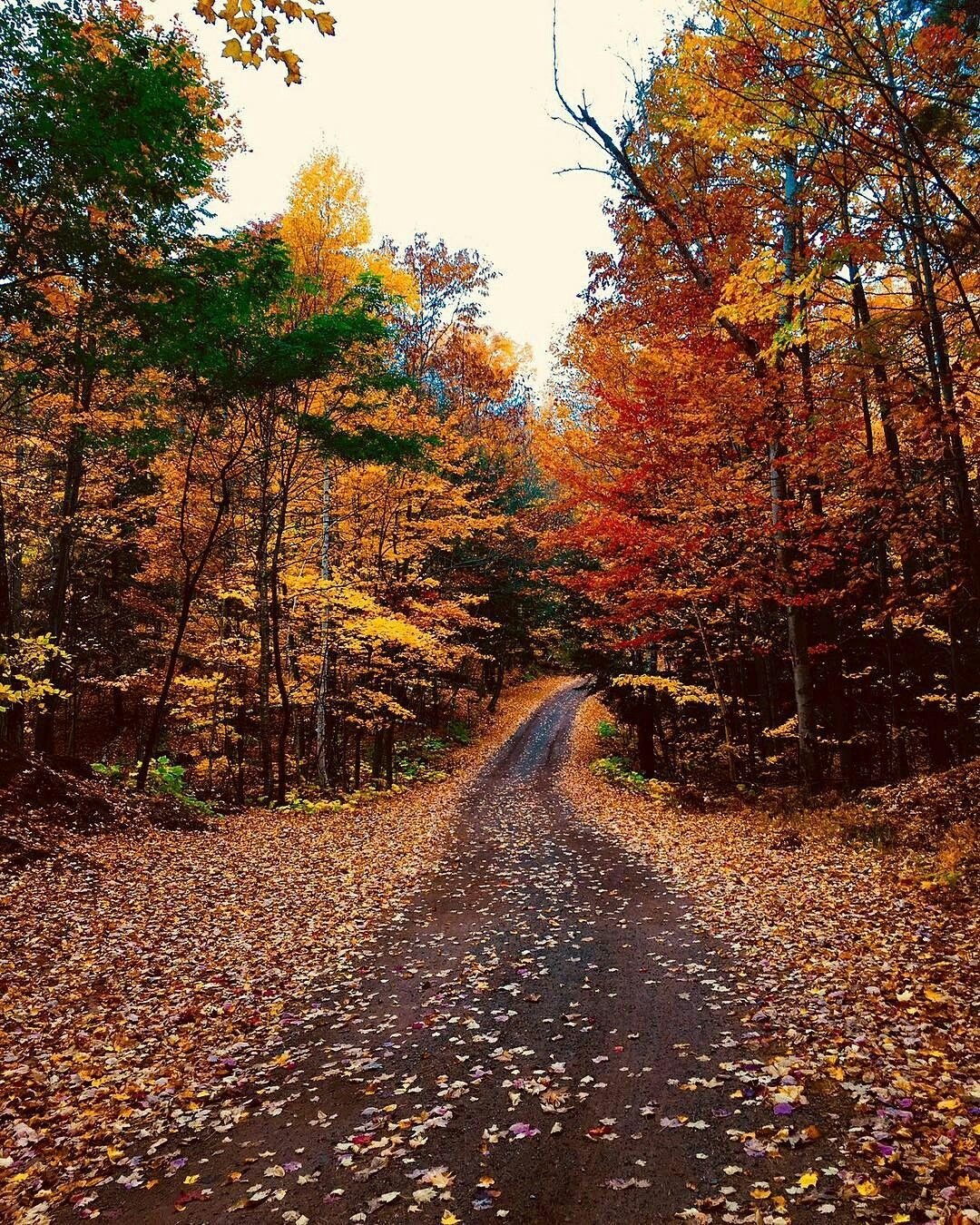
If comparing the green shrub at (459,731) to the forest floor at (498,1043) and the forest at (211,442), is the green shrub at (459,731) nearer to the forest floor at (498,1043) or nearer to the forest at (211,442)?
the forest at (211,442)

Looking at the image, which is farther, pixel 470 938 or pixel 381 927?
pixel 381 927

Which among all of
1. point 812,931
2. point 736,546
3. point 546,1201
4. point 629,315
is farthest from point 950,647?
point 546,1201

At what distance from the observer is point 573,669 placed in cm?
2530

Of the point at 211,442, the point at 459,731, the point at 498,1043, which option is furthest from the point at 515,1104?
the point at 459,731

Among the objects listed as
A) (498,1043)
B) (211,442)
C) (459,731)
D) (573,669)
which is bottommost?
(498,1043)

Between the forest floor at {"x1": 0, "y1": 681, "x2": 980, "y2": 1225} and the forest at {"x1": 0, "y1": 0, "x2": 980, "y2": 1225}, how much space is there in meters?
0.05

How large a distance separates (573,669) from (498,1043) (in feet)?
64.4

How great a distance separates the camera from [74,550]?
878 inches

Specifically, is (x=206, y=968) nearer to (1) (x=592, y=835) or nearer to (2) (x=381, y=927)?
(2) (x=381, y=927)

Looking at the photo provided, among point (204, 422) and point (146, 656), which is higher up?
point (204, 422)

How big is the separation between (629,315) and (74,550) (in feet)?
61.1

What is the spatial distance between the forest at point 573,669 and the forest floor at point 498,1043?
0.05 m

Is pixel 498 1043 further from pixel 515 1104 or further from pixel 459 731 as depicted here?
pixel 459 731

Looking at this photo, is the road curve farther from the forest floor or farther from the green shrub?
the green shrub
